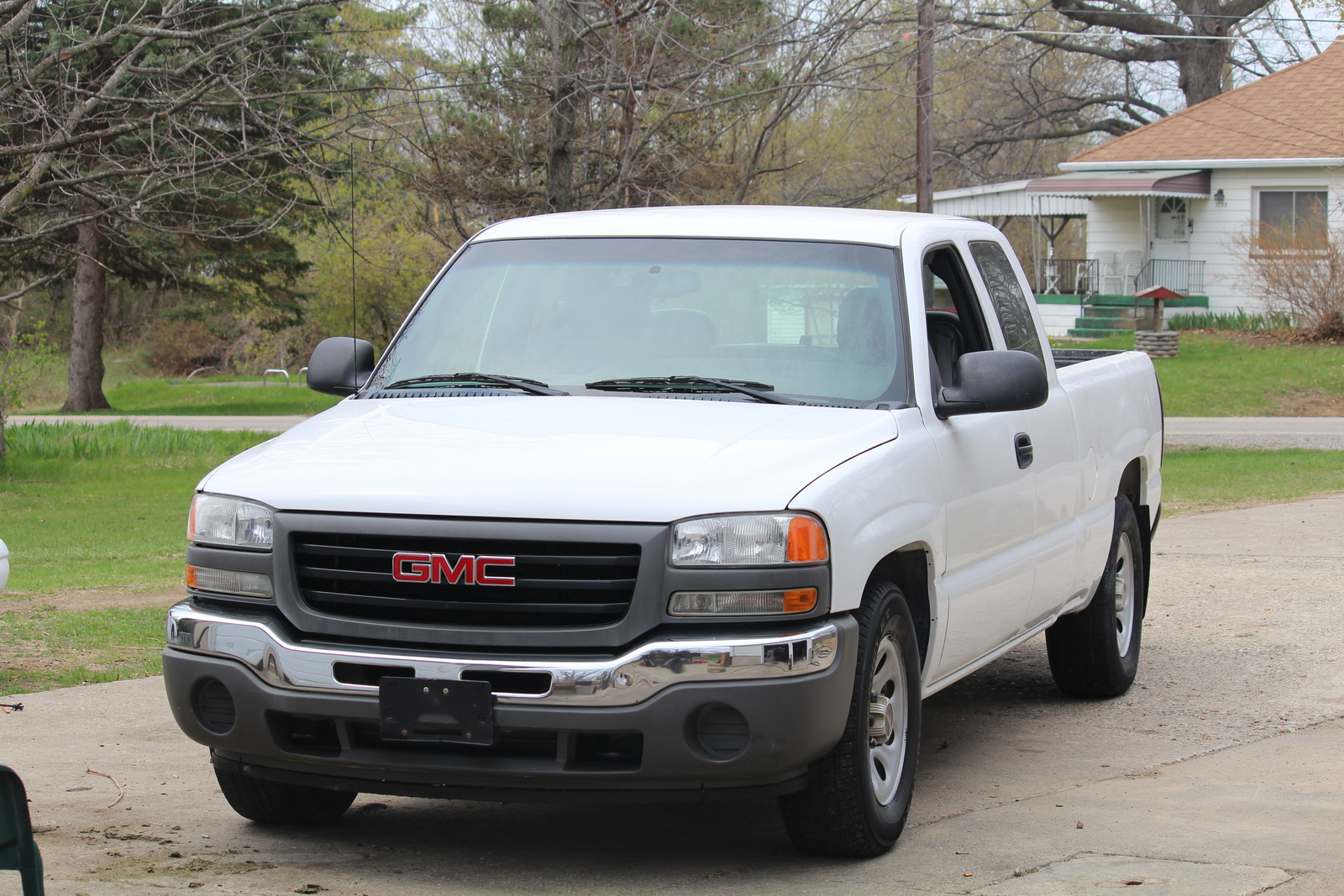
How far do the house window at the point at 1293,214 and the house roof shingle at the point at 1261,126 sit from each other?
0.96 meters

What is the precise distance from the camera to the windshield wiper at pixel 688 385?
16.3 feet

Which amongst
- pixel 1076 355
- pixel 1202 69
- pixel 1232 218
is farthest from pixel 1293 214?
pixel 1076 355

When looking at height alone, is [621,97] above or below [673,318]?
above

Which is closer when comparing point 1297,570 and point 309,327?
point 1297,570

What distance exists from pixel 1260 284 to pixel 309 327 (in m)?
27.6

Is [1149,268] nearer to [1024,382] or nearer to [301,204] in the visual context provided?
[301,204]

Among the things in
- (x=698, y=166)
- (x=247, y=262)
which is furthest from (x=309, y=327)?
(x=698, y=166)

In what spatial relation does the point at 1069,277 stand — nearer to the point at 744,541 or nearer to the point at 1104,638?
the point at 1104,638

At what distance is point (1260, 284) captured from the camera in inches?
1299

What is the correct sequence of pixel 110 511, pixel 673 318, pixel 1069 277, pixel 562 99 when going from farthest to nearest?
1. pixel 1069 277
2. pixel 110 511
3. pixel 562 99
4. pixel 673 318

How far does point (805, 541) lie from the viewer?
4.12 meters

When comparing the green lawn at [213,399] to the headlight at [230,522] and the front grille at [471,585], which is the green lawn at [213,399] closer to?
the headlight at [230,522]

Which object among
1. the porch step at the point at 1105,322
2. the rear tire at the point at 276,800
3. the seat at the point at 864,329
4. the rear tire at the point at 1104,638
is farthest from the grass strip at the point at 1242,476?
the porch step at the point at 1105,322

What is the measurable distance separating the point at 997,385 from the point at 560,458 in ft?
5.06
